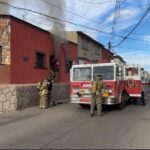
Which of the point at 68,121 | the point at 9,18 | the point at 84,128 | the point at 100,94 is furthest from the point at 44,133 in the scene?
the point at 9,18

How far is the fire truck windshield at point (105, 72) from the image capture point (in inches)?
635

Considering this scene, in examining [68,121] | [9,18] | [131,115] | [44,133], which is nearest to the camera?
[44,133]

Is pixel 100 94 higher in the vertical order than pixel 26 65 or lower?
lower

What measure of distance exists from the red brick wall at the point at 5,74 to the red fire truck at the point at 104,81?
3.71m

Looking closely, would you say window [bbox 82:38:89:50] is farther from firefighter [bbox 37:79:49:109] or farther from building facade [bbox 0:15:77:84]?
firefighter [bbox 37:79:49:109]

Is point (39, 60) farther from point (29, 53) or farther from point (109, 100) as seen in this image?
point (109, 100)

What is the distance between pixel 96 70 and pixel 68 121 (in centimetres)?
434

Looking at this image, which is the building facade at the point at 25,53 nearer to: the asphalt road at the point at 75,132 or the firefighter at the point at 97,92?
the asphalt road at the point at 75,132

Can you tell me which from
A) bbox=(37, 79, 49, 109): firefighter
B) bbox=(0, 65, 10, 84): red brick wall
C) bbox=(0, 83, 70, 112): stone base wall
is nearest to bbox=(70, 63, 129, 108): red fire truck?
bbox=(37, 79, 49, 109): firefighter

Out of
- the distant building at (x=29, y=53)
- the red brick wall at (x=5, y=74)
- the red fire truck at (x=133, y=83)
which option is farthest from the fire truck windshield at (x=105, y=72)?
the red brick wall at (x=5, y=74)

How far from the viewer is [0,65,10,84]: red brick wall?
1855 centimetres

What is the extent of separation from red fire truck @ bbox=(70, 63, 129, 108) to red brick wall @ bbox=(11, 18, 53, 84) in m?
3.76

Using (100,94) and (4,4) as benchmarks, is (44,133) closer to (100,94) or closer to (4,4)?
(100,94)

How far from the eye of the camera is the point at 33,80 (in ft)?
71.0
